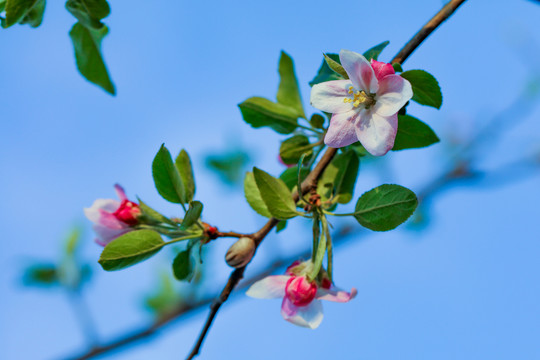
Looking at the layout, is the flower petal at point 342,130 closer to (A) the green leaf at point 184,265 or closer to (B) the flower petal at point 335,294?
(B) the flower petal at point 335,294

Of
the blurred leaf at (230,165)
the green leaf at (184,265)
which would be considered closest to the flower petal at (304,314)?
the green leaf at (184,265)

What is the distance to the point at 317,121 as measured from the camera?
1319 millimetres

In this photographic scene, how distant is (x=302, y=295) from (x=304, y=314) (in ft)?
0.16

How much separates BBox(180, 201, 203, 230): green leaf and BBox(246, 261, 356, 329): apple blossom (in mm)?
207

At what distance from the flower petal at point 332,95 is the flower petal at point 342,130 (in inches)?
0.7

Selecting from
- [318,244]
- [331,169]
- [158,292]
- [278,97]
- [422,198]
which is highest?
[278,97]

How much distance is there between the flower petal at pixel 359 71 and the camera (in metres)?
0.92

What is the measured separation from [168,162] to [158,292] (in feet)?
6.23

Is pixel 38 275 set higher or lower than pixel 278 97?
lower

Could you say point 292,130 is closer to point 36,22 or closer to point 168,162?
point 168,162

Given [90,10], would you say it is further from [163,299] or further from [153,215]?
[163,299]

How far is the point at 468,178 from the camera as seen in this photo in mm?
2588

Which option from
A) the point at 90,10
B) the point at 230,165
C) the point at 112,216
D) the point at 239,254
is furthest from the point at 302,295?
the point at 230,165

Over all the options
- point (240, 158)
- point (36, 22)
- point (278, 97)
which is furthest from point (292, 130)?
point (240, 158)
